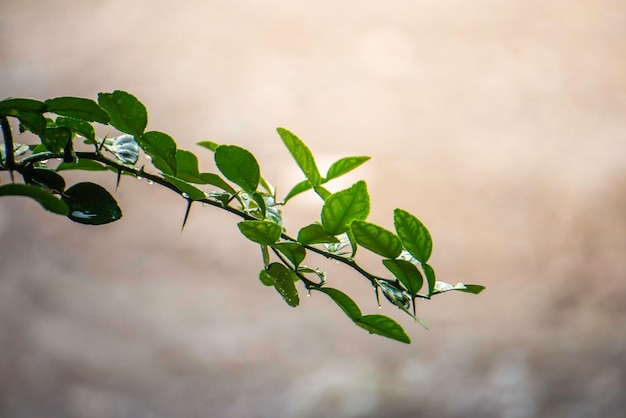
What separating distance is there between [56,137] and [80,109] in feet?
0.09

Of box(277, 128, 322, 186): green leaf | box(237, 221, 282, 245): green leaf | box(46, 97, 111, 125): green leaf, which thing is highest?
box(277, 128, 322, 186): green leaf

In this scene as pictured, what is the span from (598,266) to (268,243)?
5.30 feet

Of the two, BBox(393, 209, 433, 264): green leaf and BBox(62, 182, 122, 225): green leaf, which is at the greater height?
BBox(393, 209, 433, 264): green leaf

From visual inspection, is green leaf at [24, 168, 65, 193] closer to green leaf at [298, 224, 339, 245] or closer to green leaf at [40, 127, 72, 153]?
green leaf at [40, 127, 72, 153]

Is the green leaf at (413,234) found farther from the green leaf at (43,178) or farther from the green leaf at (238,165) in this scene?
the green leaf at (43,178)

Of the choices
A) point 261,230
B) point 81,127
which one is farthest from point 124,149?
point 261,230

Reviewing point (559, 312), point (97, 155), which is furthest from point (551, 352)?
point (97, 155)

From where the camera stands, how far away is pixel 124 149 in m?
0.40

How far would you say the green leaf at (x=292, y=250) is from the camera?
0.33 meters

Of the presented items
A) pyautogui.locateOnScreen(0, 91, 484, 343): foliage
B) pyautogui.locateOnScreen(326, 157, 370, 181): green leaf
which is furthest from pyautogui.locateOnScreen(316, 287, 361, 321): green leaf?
pyautogui.locateOnScreen(326, 157, 370, 181): green leaf

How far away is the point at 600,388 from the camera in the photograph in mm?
1705

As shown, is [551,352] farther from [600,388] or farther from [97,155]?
→ [97,155]

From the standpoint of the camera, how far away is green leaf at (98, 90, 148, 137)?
1.08ft

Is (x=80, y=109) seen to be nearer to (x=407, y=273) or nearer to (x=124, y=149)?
(x=124, y=149)
